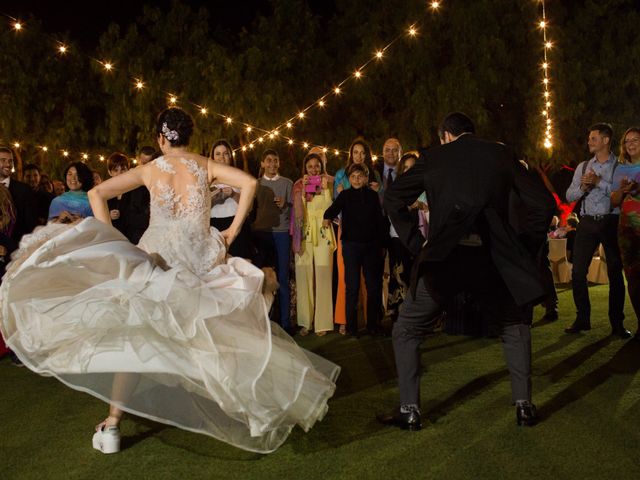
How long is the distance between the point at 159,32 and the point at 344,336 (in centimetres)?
1654

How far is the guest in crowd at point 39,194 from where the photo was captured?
7639 mm

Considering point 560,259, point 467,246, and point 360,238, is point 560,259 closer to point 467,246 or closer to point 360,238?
point 360,238

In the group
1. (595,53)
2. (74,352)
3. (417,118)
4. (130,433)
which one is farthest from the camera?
(595,53)

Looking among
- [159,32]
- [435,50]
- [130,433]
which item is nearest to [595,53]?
[435,50]

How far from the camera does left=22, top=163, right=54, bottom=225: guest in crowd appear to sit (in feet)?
25.1

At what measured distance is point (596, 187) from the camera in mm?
7633

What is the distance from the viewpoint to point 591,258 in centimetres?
770

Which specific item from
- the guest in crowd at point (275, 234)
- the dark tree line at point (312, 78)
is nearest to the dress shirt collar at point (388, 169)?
the guest in crowd at point (275, 234)

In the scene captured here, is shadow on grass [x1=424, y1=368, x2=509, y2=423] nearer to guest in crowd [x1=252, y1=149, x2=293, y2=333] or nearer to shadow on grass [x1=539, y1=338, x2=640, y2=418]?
shadow on grass [x1=539, y1=338, x2=640, y2=418]

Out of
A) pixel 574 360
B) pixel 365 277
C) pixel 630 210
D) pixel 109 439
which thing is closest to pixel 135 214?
pixel 365 277

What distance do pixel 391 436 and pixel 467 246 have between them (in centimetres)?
127

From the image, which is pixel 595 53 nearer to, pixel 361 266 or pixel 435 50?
pixel 435 50

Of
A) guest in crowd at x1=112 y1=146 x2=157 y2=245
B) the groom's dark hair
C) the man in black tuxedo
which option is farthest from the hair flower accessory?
the man in black tuxedo

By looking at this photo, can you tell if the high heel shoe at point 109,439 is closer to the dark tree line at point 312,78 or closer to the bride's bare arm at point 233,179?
the bride's bare arm at point 233,179
